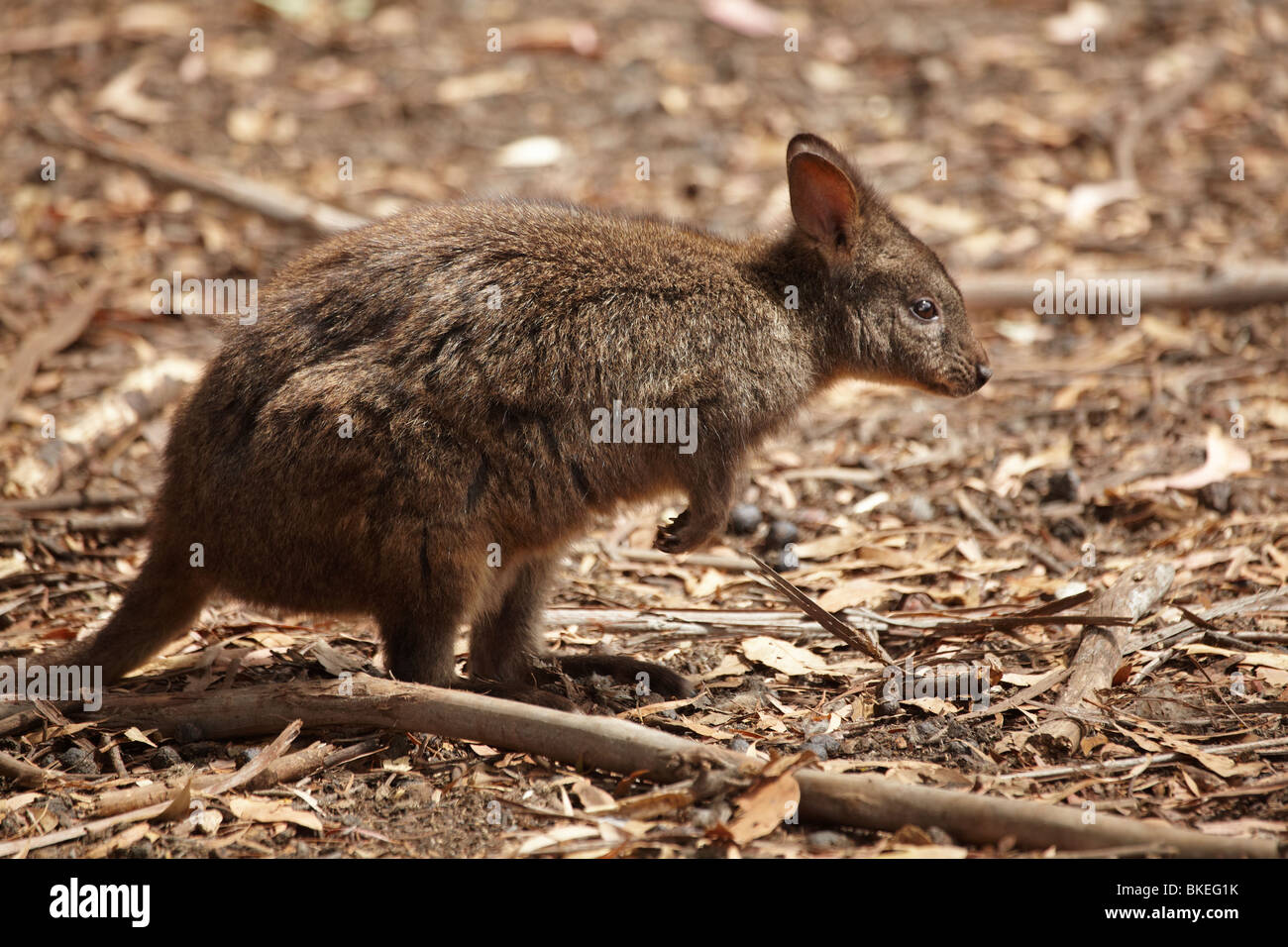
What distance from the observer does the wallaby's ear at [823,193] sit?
16.8 ft

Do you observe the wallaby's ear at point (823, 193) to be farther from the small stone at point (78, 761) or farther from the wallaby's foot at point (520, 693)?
the small stone at point (78, 761)

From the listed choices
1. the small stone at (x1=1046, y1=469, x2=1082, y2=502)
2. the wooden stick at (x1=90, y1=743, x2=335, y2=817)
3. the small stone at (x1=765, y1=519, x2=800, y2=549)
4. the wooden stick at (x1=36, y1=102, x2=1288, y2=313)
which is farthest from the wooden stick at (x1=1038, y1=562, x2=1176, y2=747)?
the wooden stick at (x1=90, y1=743, x2=335, y2=817)

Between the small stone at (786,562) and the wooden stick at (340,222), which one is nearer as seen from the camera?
the small stone at (786,562)

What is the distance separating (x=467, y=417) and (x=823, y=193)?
1.75 meters

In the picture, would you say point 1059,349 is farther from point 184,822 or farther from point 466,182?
→ point 184,822

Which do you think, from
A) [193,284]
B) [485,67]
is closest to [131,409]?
[193,284]

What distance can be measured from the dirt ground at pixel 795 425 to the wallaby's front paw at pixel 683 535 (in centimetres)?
43

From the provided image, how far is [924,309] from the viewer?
17.8 feet

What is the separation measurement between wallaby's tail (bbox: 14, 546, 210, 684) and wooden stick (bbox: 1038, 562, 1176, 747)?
9.77 feet

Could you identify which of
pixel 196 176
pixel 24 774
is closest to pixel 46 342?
pixel 196 176

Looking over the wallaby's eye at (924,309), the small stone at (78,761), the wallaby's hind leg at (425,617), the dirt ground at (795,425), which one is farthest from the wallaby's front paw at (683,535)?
the small stone at (78,761)

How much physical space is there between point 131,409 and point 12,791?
3.14m

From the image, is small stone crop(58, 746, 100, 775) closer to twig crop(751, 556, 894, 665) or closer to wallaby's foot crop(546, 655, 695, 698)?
wallaby's foot crop(546, 655, 695, 698)

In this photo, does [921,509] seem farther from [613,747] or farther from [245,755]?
[245,755]
